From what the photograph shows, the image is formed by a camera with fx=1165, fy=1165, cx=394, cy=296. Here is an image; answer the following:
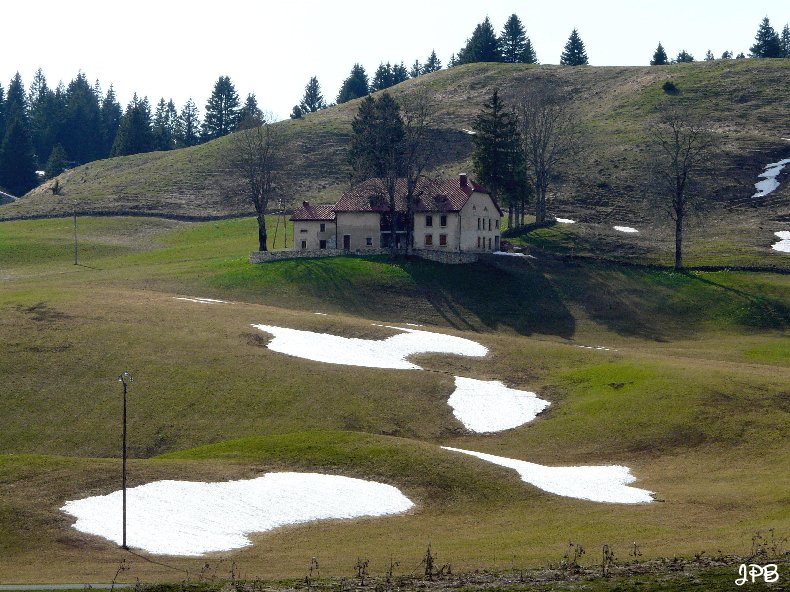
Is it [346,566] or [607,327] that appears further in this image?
[607,327]

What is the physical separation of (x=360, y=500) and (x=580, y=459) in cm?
1673

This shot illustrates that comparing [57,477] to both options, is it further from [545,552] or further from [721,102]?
[721,102]

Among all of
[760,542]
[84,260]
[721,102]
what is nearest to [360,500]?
[760,542]

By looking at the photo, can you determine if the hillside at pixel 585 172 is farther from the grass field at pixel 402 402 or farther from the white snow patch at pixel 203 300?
the white snow patch at pixel 203 300

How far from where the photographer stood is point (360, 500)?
5200cm

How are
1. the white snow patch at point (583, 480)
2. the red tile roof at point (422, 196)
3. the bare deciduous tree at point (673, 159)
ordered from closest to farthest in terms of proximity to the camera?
the white snow patch at point (583, 480), the red tile roof at point (422, 196), the bare deciduous tree at point (673, 159)

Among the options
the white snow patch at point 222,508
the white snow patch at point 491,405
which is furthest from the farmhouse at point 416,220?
the white snow patch at point 222,508

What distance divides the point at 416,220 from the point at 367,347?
1477 inches

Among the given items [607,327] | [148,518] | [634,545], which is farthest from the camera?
[607,327]

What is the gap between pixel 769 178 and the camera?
163 m

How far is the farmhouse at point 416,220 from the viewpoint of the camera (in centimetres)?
11956

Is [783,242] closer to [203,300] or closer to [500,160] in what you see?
[500,160]

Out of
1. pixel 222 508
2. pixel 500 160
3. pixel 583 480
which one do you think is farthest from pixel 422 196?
pixel 222 508

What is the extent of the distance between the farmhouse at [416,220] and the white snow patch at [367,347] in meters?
30.1
